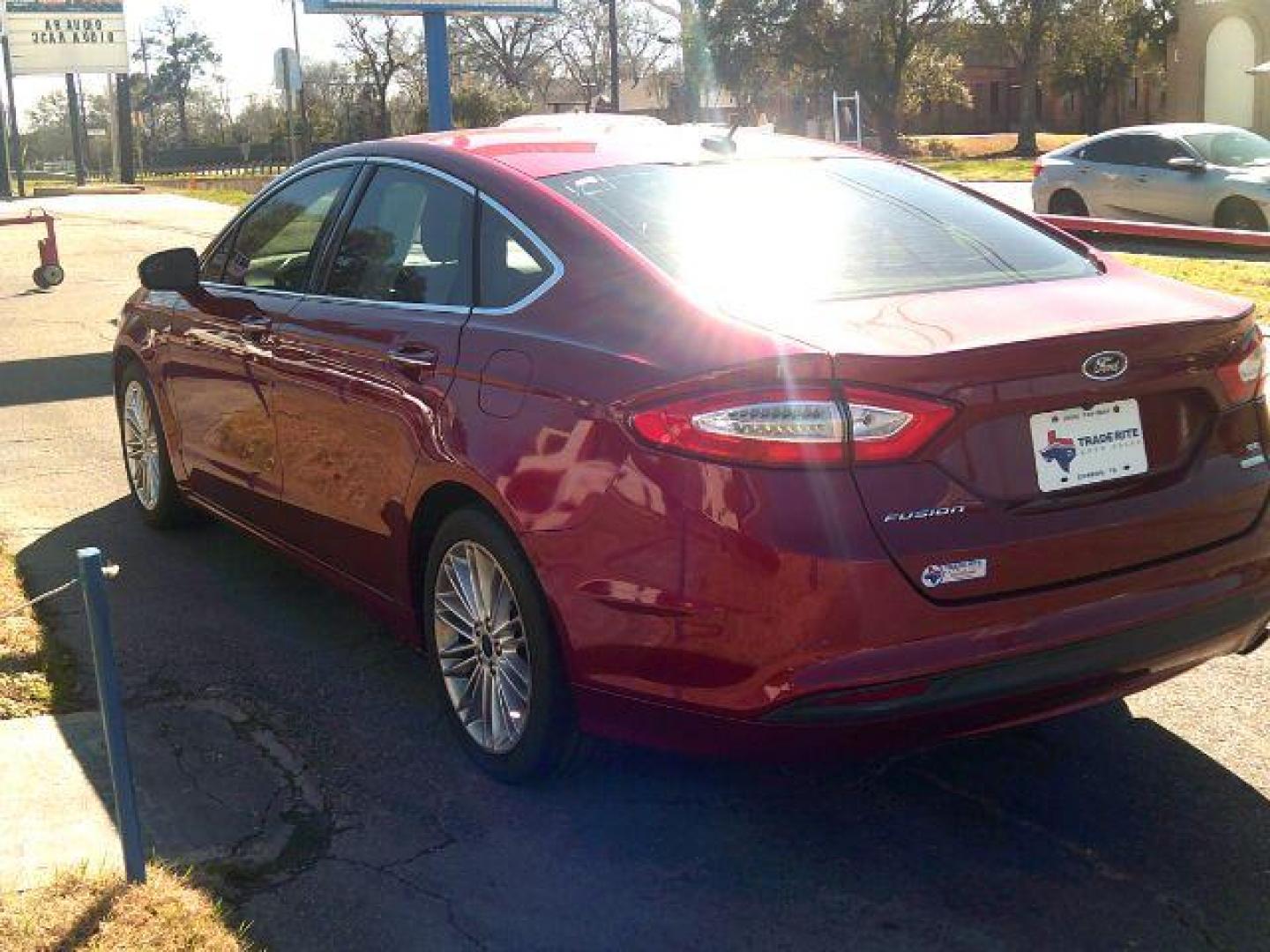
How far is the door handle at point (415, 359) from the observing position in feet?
13.0

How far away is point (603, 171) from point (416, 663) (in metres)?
1.79

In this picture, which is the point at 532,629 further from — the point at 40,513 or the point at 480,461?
the point at 40,513

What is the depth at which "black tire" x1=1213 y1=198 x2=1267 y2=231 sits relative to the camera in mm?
16766

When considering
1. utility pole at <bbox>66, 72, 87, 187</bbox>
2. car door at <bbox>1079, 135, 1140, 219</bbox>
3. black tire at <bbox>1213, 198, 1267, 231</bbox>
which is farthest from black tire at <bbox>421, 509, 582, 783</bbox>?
utility pole at <bbox>66, 72, 87, 187</bbox>

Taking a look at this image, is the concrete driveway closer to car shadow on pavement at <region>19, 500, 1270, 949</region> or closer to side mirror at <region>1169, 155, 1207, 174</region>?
car shadow on pavement at <region>19, 500, 1270, 949</region>

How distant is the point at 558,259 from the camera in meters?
3.75

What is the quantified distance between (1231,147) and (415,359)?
16.1 m

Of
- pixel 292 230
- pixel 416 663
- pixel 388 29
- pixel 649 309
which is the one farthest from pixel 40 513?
pixel 388 29

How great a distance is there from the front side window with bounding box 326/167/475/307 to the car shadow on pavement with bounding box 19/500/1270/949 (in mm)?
1280

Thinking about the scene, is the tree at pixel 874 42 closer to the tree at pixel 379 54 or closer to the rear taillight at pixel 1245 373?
the tree at pixel 379 54

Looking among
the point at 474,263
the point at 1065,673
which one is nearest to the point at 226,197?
the point at 474,263

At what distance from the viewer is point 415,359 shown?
4043 mm

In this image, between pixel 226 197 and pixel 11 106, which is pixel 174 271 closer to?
pixel 226 197

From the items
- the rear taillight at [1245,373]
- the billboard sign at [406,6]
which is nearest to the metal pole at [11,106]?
the billboard sign at [406,6]
